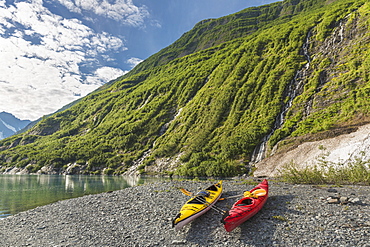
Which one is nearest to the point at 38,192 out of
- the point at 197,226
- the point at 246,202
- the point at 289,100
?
the point at 197,226

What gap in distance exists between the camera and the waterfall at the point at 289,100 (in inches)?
2891

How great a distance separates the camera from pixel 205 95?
13638 centimetres

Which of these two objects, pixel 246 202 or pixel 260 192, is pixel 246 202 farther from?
pixel 260 192

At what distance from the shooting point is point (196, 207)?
15.0 metres

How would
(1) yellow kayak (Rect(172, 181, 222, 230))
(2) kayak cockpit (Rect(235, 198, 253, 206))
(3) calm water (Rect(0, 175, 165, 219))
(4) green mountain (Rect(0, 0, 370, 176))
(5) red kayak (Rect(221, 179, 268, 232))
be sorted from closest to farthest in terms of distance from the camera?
1. (5) red kayak (Rect(221, 179, 268, 232))
2. (1) yellow kayak (Rect(172, 181, 222, 230))
3. (2) kayak cockpit (Rect(235, 198, 253, 206))
4. (3) calm water (Rect(0, 175, 165, 219))
5. (4) green mountain (Rect(0, 0, 370, 176))

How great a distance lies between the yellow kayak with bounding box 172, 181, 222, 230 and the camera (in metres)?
13.5

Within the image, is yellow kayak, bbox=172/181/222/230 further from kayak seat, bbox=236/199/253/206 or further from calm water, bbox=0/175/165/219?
calm water, bbox=0/175/165/219

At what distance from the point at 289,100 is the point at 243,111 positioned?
22032mm

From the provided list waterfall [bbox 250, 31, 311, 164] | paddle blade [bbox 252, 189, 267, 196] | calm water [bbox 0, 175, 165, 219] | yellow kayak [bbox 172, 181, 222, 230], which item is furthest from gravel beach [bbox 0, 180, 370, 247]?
waterfall [bbox 250, 31, 311, 164]

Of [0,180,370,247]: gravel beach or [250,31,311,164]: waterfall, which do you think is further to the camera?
[250,31,311,164]: waterfall

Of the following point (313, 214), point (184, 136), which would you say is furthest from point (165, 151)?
point (313, 214)

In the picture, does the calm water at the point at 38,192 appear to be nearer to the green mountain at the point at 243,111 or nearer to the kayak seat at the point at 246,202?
the kayak seat at the point at 246,202

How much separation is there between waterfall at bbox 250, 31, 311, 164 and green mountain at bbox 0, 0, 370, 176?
45 centimetres

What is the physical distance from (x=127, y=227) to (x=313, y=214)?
43.5ft
